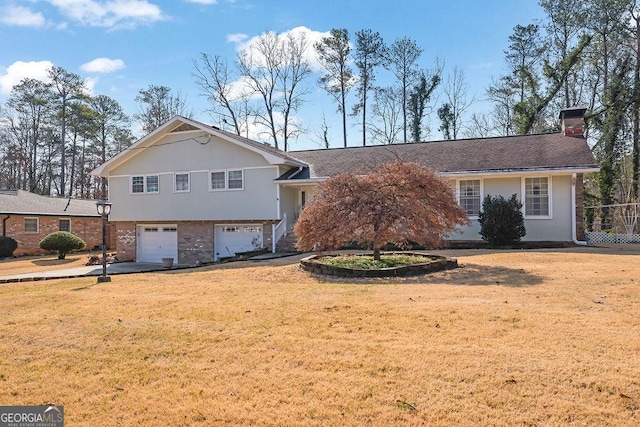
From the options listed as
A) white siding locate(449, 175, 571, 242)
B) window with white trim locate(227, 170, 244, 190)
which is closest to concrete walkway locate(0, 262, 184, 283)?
window with white trim locate(227, 170, 244, 190)

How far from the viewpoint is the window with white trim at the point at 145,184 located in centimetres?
2191

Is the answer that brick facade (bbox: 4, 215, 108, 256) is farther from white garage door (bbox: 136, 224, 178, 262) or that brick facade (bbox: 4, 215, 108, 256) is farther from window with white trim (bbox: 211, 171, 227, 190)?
window with white trim (bbox: 211, 171, 227, 190)

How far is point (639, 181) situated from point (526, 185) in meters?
11.1

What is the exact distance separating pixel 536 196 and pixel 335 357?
15096 millimetres

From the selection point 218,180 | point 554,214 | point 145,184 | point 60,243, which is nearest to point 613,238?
point 554,214

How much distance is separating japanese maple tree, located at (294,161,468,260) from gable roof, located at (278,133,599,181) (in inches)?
146

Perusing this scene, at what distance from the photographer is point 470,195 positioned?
17516 millimetres

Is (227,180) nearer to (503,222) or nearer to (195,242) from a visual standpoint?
(195,242)

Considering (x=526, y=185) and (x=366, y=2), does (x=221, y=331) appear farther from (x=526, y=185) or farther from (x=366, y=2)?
(x=366, y=2)

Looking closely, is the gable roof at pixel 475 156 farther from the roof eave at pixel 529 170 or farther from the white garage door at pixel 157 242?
the white garage door at pixel 157 242

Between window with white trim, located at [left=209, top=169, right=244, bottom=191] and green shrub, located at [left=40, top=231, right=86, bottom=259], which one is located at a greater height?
window with white trim, located at [left=209, top=169, right=244, bottom=191]

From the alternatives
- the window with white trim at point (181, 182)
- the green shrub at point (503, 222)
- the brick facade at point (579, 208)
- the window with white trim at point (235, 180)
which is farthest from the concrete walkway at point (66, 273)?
the brick facade at point (579, 208)

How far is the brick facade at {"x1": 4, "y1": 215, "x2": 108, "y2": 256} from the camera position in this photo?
24734 millimetres

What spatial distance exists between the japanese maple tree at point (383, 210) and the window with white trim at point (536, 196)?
689 cm
